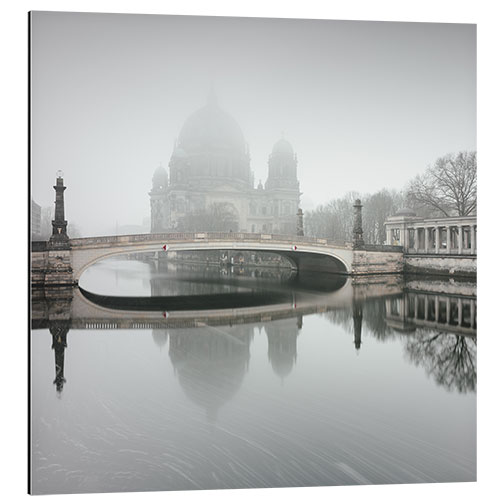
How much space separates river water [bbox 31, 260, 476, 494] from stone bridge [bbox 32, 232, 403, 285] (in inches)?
35.4

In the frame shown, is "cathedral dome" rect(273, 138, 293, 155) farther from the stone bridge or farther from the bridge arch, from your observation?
the bridge arch

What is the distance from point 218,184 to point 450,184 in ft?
12.7

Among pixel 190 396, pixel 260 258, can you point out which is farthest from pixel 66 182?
pixel 260 258

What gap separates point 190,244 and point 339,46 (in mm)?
6260

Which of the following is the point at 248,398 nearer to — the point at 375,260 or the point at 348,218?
the point at 348,218

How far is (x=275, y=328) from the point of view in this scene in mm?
5703

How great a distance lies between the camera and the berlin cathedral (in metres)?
4.84

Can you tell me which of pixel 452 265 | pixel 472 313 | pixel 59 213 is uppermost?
pixel 59 213

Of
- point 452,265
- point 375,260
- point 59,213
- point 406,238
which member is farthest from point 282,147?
point 406,238

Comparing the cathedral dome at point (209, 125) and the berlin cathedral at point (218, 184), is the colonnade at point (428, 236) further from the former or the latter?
the cathedral dome at point (209, 125)

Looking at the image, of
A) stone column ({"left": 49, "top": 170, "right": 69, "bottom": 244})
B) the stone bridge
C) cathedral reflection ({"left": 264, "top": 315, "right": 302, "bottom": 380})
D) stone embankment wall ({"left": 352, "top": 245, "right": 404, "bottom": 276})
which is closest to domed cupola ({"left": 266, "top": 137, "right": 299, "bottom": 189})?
cathedral reflection ({"left": 264, "top": 315, "right": 302, "bottom": 380})

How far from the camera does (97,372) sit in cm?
374

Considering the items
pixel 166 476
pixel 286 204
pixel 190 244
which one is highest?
pixel 286 204

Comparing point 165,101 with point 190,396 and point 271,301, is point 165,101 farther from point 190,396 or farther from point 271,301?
point 271,301
